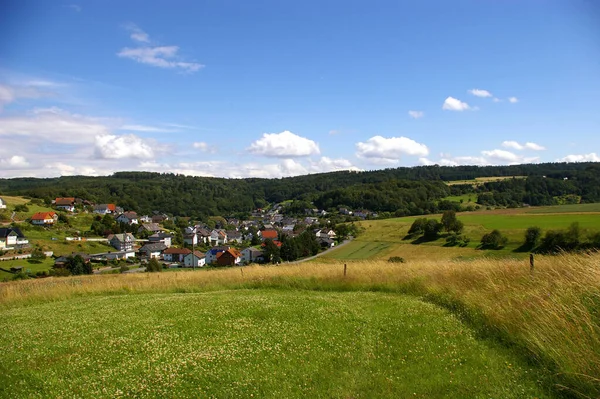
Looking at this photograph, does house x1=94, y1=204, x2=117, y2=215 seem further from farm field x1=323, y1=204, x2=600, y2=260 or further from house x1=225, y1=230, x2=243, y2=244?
farm field x1=323, y1=204, x2=600, y2=260

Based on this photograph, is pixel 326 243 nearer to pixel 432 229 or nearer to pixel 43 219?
pixel 432 229

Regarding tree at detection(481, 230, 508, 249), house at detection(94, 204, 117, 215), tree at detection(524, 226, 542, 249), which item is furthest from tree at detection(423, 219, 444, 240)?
house at detection(94, 204, 117, 215)

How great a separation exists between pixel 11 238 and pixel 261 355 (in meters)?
108

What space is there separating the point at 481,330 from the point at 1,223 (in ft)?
428

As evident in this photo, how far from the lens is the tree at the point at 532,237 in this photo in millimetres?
61406

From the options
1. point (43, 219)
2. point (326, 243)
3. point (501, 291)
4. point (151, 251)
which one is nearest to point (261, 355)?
point (501, 291)

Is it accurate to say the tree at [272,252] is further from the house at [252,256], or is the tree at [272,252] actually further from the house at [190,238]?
the house at [190,238]

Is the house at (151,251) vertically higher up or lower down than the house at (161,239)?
lower down

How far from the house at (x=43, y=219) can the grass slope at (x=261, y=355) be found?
12361 cm

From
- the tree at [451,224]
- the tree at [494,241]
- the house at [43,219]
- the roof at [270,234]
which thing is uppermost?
the house at [43,219]

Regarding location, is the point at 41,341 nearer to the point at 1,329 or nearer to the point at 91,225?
the point at 1,329

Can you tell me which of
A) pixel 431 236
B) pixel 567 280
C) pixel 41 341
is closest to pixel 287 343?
pixel 41 341

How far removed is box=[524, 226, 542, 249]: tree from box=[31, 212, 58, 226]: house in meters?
127

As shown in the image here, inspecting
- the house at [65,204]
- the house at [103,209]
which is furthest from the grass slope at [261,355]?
the house at [103,209]
